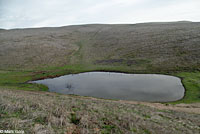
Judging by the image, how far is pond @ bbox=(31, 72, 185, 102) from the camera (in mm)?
28792

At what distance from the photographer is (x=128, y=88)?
109 ft

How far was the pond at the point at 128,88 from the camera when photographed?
94.5ft

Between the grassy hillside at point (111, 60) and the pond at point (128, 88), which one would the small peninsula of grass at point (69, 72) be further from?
the pond at point (128, 88)

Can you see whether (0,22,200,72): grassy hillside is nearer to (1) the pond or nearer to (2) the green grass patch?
(2) the green grass patch

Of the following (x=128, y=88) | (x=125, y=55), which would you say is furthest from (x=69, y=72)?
(x=125, y=55)

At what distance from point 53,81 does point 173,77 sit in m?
38.1

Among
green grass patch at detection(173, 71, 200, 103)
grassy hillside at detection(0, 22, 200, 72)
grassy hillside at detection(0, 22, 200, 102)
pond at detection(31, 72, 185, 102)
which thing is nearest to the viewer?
green grass patch at detection(173, 71, 200, 103)

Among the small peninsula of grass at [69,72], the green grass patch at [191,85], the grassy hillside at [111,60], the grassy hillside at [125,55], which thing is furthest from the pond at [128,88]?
the grassy hillside at [125,55]

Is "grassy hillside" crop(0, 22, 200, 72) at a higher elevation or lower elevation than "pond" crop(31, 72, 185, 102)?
higher

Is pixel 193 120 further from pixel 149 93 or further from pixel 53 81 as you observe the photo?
pixel 53 81

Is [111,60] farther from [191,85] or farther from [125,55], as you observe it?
[191,85]

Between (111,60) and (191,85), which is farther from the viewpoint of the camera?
(111,60)

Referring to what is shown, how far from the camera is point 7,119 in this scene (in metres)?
9.21

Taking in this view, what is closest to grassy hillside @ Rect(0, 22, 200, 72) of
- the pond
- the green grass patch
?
the green grass patch
